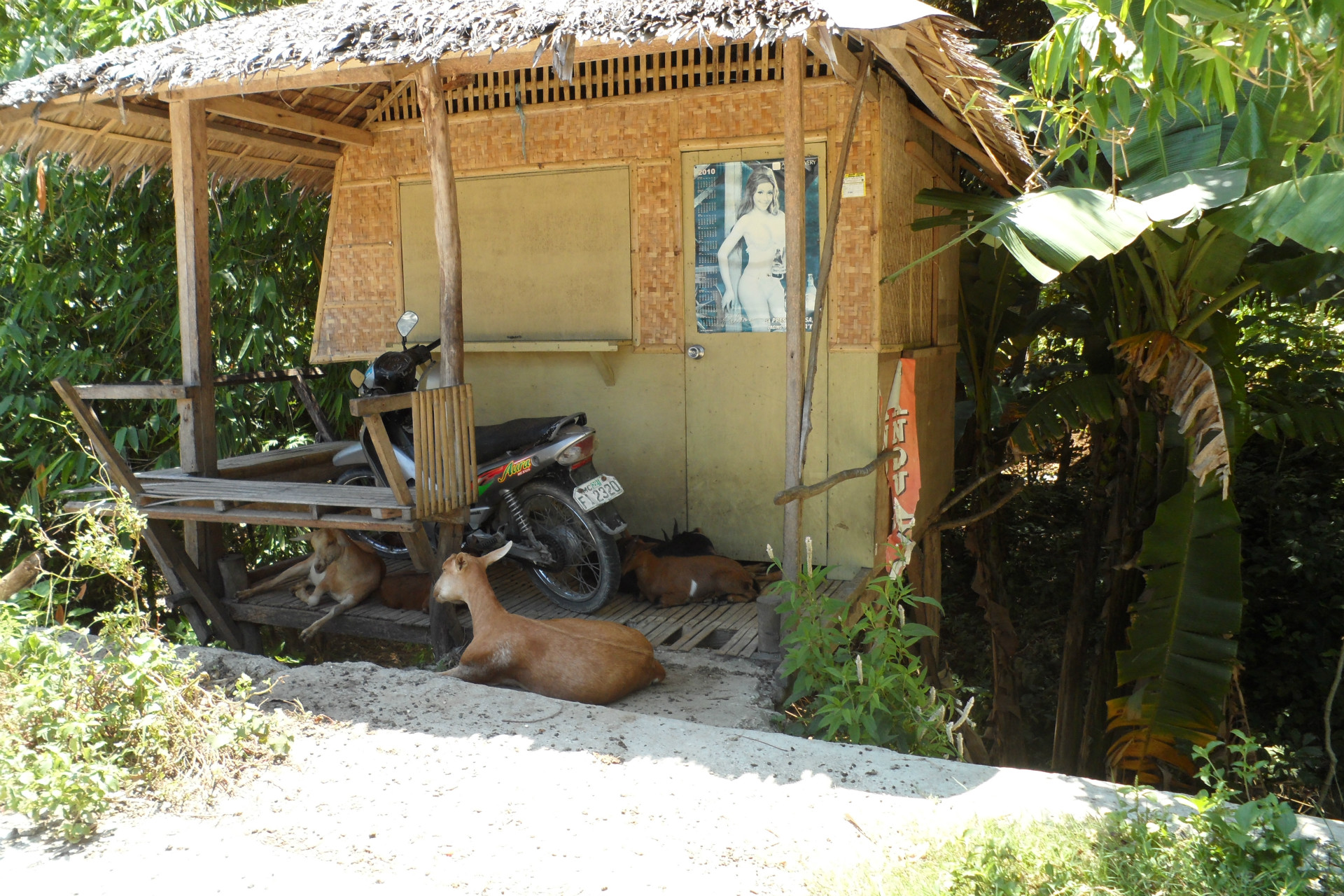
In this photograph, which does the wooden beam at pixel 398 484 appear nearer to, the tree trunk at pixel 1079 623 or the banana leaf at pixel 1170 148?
the banana leaf at pixel 1170 148

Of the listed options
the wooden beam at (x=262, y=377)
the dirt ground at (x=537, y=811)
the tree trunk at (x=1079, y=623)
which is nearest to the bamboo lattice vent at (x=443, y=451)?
the dirt ground at (x=537, y=811)

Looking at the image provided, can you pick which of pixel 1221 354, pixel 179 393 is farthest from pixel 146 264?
pixel 1221 354

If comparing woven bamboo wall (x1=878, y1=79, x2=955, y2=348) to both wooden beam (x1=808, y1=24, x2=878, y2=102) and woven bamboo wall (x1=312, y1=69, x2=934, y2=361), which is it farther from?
wooden beam (x1=808, y1=24, x2=878, y2=102)

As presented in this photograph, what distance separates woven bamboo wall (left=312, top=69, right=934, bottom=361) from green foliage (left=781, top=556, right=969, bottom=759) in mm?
1815

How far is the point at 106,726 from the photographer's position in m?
3.53

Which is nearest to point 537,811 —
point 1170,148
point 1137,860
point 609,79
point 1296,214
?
point 1137,860

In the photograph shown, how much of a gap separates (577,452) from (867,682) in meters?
1.99

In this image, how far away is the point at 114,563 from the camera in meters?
3.74

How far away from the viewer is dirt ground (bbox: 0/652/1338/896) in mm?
2875

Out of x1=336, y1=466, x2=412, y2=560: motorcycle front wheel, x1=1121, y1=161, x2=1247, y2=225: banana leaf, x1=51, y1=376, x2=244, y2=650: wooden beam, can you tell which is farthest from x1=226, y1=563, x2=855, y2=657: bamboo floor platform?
x1=1121, y1=161, x2=1247, y2=225: banana leaf

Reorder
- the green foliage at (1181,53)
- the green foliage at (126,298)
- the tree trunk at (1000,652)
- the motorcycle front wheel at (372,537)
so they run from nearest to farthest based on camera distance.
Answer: the green foliage at (1181,53) → the motorcycle front wheel at (372,537) → the green foliage at (126,298) → the tree trunk at (1000,652)

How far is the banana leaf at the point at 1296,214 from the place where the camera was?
12.3 feet

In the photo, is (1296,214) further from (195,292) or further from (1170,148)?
(195,292)

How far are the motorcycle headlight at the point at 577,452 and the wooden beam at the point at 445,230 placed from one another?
655mm
